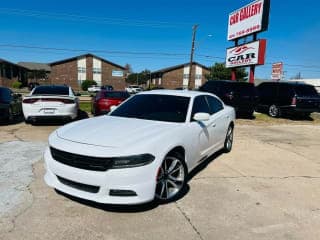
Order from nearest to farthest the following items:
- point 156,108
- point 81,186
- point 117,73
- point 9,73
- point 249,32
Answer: point 81,186, point 156,108, point 249,32, point 9,73, point 117,73

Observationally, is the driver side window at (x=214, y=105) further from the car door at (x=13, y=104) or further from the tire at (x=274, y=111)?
the tire at (x=274, y=111)

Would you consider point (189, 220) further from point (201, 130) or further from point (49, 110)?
point (49, 110)

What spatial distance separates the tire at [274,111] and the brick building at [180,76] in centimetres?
4629

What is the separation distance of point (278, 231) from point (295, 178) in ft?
7.29

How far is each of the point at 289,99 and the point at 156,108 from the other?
11.0 metres

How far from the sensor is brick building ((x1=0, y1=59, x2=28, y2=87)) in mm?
48312

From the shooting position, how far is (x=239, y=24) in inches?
729

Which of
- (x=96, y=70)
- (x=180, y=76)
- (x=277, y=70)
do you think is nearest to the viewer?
(x=277, y=70)

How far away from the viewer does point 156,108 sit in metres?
4.72

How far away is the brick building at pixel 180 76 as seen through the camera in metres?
61.4

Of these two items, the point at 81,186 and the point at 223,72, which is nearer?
the point at 81,186

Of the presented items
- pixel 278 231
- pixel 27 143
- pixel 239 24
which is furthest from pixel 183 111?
pixel 239 24

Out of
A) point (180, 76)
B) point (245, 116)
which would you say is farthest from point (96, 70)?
point (245, 116)

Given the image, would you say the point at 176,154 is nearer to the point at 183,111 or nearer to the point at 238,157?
the point at 183,111
